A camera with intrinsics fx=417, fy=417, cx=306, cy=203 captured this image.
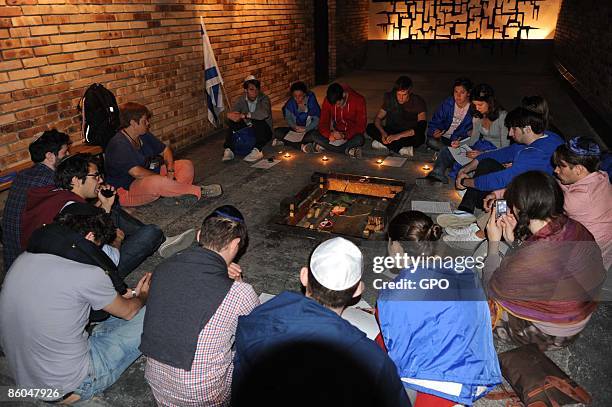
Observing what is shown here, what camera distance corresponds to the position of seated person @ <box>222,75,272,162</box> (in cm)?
703

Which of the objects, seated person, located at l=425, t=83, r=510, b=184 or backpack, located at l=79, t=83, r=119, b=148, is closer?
backpack, located at l=79, t=83, r=119, b=148

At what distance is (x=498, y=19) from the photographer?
14445 millimetres

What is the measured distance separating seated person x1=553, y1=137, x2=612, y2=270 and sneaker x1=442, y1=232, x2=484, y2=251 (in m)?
1.16

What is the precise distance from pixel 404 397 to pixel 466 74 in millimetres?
15138

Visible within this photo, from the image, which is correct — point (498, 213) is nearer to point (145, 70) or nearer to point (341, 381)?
point (341, 381)

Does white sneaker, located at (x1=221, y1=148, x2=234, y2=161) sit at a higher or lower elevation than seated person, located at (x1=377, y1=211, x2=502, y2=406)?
lower

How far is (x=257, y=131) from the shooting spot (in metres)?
7.27

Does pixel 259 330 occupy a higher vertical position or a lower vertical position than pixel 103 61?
lower

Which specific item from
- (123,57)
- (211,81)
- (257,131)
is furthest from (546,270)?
(211,81)

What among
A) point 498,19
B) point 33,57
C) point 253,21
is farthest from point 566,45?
point 33,57

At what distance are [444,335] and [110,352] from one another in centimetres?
205

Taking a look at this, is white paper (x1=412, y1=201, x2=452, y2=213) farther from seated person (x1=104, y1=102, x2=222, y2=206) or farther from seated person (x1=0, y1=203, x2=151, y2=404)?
seated person (x1=0, y1=203, x2=151, y2=404)

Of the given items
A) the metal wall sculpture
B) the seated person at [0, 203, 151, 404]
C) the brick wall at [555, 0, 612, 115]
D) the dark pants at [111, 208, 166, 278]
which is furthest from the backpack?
the metal wall sculpture

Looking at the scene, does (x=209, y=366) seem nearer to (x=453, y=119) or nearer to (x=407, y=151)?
(x=407, y=151)
